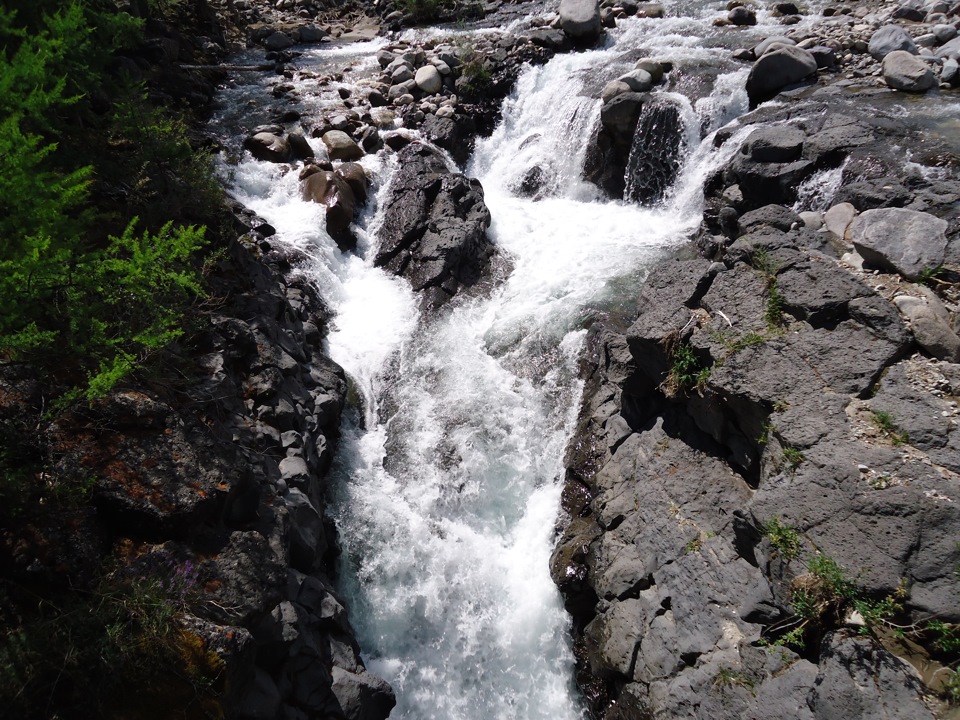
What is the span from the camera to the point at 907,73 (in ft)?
33.0

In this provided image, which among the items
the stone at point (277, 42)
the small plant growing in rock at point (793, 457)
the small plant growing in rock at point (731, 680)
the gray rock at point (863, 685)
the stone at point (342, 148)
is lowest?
the small plant growing in rock at point (731, 680)

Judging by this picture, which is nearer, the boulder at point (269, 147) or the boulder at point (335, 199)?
the boulder at point (335, 199)

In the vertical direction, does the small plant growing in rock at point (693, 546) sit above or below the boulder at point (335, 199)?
below

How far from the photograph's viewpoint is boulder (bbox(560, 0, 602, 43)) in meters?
14.4

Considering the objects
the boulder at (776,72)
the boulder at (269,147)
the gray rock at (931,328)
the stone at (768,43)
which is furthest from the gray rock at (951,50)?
the boulder at (269,147)

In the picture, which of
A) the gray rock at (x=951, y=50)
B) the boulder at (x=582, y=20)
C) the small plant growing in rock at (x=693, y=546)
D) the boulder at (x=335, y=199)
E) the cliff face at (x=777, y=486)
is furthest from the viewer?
the boulder at (x=582, y=20)

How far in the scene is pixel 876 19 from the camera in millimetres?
12188

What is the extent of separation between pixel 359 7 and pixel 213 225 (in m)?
16.5

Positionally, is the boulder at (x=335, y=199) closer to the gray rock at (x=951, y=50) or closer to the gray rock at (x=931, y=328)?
the gray rock at (x=931, y=328)

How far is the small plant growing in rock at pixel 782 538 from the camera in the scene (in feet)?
14.0

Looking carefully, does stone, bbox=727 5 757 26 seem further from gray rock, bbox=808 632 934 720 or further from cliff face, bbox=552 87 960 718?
gray rock, bbox=808 632 934 720

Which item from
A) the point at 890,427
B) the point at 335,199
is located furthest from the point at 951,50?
the point at 335,199

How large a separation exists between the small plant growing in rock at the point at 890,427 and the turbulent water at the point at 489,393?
3.71m

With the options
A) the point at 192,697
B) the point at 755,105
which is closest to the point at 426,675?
the point at 192,697
